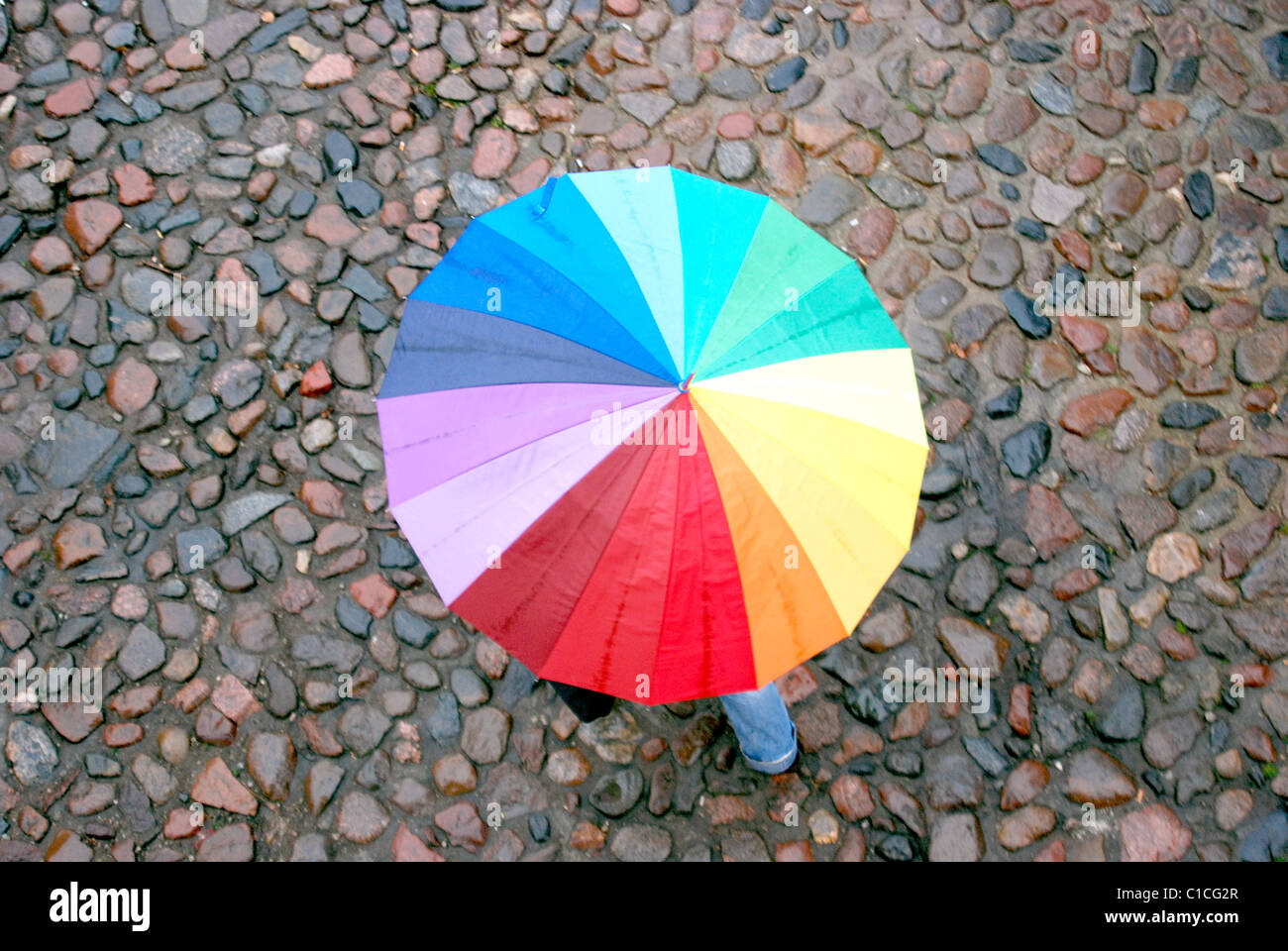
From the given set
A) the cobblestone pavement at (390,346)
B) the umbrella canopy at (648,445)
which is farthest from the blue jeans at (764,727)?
the umbrella canopy at (648,445)

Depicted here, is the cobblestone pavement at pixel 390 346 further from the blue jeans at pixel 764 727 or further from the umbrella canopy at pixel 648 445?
the umbrella canopy at pixel 648 445

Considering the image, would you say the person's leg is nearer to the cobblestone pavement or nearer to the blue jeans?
the cobblestone pavement

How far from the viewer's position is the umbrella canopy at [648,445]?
336 cm

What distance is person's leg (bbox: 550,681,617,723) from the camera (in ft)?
14.4

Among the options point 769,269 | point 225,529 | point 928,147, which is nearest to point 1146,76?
point 928,147

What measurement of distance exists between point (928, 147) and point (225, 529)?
4.01 meters

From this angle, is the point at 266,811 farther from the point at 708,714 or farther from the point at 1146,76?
the point at 1146,76

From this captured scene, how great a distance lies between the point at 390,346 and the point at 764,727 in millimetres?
2562

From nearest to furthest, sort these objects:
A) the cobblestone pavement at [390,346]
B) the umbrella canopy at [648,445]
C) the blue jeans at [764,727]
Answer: the umbrella canopy at [648,445] < the blue jeans at [764,727] < the cobblestone pavement at [390,346]

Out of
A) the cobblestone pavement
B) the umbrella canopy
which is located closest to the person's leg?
the cobblestone pavement

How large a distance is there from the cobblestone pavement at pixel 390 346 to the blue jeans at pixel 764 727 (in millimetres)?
256

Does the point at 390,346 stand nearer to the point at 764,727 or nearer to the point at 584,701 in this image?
the point at 584,701

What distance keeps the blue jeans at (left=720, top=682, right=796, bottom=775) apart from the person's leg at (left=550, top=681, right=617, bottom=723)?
0.51 meters

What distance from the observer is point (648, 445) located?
3318mm
